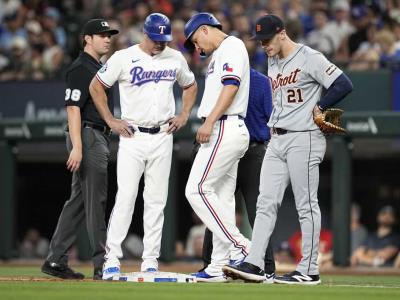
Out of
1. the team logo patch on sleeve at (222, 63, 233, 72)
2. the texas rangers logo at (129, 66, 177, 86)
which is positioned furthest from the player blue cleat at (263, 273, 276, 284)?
the texas rangers logo at (129, 66, 177, 86)

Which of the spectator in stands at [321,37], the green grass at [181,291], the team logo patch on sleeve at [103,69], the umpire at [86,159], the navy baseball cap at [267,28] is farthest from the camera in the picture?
the spectator in stands at [321,37]

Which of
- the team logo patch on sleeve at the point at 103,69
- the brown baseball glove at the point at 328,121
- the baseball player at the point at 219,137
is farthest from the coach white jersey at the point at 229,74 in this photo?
the team logo patch on sleeve at the point at 103,69

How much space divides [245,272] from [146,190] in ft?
3.70

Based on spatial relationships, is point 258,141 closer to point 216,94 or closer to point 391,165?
point 216,94

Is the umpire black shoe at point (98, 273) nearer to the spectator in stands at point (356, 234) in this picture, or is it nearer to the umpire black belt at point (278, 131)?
the umpire black belt at point (278, 131)

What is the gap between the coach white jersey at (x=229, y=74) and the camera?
26.4 ft

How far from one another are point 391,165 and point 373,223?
37.1 inches

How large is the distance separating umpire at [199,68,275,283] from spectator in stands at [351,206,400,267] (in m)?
5.44

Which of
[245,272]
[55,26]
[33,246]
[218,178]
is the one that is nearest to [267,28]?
[218,178]

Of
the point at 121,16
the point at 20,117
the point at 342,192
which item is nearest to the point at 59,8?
the point at 121,16

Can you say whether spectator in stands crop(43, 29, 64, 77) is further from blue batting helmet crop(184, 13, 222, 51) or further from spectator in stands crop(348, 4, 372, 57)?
A: blue batting helmet crop(184, 13, 222, 51)

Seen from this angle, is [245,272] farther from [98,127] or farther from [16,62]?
[16,62]

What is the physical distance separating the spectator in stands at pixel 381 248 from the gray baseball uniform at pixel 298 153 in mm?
6031

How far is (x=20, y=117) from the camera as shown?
15383 millimetres
